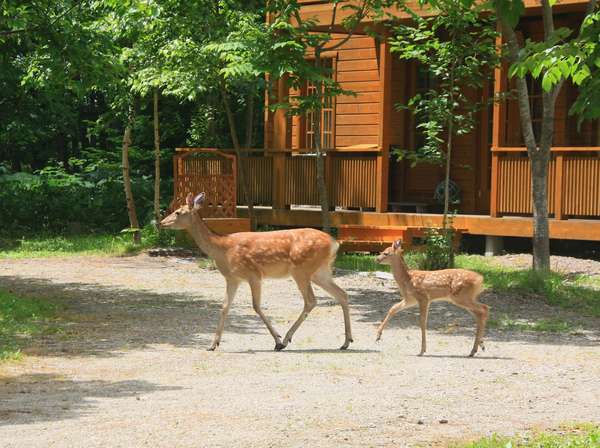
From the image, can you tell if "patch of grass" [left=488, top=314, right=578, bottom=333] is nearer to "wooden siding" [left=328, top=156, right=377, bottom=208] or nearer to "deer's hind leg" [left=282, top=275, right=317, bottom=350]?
"deer's hind leg" [left=282, top=275, right=317, bottom=350]

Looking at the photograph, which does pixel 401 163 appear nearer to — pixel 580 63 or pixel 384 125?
pixel 384 125

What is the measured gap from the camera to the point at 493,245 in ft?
69.3

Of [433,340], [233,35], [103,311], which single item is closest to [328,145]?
[233,35]

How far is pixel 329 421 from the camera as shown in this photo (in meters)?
8.12

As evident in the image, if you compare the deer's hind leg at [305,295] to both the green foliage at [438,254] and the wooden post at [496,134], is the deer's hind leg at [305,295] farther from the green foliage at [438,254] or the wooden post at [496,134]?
the wooden post at [496,134]

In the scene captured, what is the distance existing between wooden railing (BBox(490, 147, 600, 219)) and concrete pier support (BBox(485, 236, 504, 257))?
20.6 inches

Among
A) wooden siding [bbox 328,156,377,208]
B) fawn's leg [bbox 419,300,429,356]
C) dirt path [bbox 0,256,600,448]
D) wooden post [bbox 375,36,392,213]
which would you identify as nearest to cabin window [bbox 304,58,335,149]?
wooden siding [bbox 328,156,377,208]

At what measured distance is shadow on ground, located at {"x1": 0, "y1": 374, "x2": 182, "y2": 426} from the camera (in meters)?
8.38

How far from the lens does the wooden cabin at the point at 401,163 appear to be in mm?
19953

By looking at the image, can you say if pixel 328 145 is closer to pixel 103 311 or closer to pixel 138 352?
pixel 103 311

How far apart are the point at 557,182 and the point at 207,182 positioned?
262 inches

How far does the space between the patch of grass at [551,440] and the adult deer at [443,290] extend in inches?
138

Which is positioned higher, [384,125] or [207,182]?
[384,125]

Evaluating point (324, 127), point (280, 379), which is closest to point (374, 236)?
point (324, 127)
